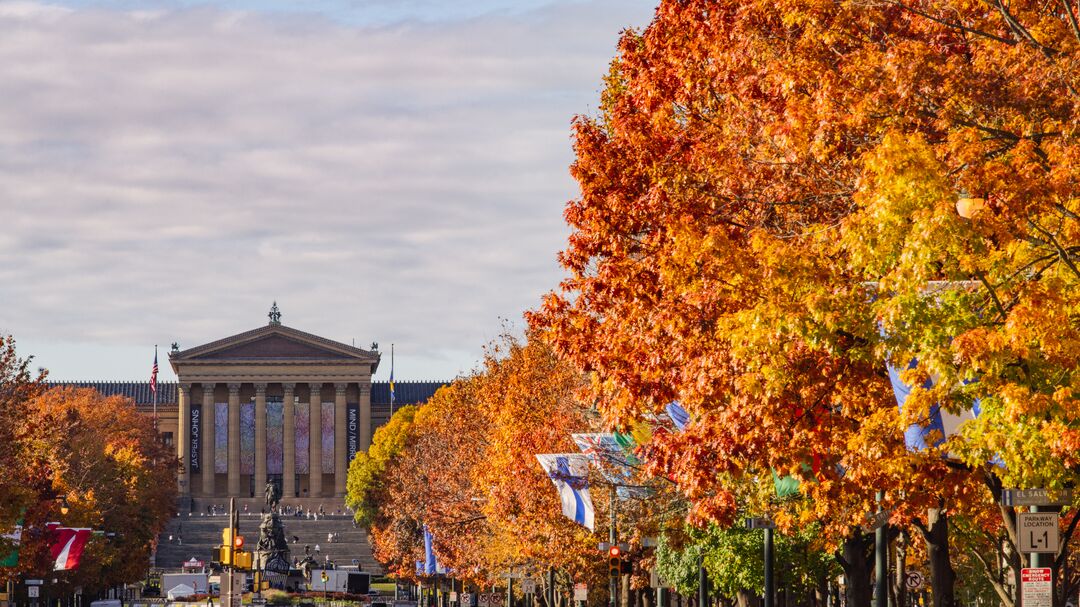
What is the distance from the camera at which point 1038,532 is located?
2177 cm

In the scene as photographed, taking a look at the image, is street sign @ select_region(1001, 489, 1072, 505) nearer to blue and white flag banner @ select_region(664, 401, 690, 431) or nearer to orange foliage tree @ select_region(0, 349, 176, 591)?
blue and white flag banner @ select_region(664, 401, 690, 431)

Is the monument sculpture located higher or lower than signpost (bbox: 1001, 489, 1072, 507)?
lower

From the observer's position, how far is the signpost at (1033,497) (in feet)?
71.3

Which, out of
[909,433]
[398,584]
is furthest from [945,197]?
[398,584]

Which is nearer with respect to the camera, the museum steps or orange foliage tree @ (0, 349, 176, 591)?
orange foliage tree @ (0, 349, 176, 591)

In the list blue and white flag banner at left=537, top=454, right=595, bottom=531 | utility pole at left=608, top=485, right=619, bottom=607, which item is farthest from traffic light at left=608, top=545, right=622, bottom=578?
blue and white flag banner at left=537, top=454, right=595, bottom=531

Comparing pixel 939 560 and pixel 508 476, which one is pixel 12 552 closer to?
pixel 508 476

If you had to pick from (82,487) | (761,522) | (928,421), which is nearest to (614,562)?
(761,522)

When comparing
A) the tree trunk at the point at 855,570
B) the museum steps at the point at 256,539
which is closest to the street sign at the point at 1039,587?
the tree trunk at the point at 855,570

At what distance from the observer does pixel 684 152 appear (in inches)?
1008

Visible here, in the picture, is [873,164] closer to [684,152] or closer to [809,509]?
[684,152]

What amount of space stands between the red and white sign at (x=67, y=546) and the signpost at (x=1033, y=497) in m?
50.6

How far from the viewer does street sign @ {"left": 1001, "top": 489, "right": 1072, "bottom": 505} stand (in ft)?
71.3

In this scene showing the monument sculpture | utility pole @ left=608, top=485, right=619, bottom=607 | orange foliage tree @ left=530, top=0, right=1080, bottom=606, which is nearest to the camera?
orange foliage tree @ left=530, top=0, right=1080, bottom=606
